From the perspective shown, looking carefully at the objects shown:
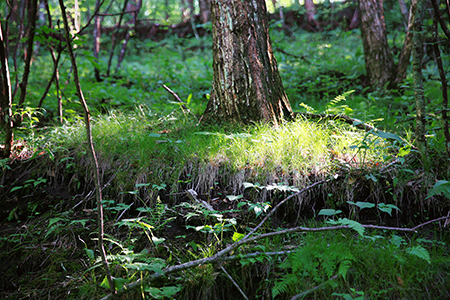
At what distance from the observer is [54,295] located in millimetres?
1812

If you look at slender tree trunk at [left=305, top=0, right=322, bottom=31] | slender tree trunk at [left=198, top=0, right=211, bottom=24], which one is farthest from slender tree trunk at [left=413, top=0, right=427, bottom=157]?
slender tree trunk at [left=198, top=0, right=211, bottom=24]

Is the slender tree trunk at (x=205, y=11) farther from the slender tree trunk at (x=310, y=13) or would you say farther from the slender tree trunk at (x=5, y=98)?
the slender tree trunk at (x=5, y=98)

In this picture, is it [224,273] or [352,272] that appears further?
[224,273]

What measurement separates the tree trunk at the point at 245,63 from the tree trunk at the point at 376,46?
130 inches

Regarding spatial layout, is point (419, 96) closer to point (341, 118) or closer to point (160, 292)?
point (341, 118)

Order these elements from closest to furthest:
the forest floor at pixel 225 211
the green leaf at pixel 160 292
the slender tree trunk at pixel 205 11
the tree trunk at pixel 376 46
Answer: the green leaf at pixel 160 292 < the forest floor at pixel 225 211 < the tree trunk at pixel 376 46 < the slender tree trunk at pixel 205 11

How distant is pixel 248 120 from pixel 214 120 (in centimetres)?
43

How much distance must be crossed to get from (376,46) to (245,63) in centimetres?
373

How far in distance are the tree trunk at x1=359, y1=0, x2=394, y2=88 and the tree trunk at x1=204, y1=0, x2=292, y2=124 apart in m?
3.30

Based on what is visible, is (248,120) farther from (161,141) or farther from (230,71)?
(161,141)

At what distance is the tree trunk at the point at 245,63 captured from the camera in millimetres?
3189

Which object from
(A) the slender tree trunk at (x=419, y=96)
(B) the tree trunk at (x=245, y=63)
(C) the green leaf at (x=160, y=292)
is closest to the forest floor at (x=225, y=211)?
(C) the green leaf at (x=160, y=292)

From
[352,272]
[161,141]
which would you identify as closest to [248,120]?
[161,141]

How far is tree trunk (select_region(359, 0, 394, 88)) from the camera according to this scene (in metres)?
5.50
